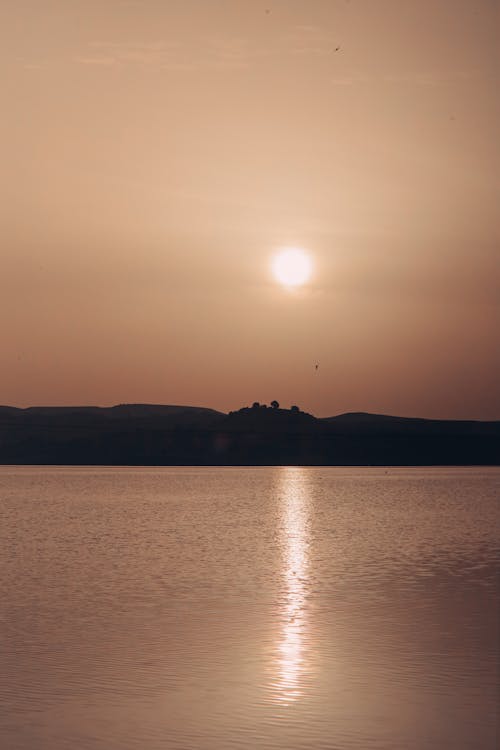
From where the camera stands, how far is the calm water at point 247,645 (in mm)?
19253

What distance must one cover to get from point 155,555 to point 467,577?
15144mm

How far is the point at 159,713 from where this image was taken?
20.3 metres

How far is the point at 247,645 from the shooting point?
27.2 m

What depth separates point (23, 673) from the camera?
23609mm

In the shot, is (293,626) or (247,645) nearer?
(247,645)

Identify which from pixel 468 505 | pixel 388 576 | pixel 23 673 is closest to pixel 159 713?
pixel 23 673

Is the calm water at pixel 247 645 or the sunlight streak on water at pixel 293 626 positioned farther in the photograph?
the sunlight streak on water at pixel 293 626

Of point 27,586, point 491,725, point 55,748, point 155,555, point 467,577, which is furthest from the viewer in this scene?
point 155,555

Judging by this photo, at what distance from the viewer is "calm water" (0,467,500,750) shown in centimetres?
1925

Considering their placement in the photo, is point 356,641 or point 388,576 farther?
point 388,576

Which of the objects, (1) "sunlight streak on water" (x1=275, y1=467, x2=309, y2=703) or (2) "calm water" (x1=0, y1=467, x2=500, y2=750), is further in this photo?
(1) "sunlight streak on water" (x1=275, y1=467, x2=309, y2=703)

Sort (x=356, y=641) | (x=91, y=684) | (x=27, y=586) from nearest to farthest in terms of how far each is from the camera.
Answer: (x=91, y=684) < (x=356, y=641) < (x=27, y=586)

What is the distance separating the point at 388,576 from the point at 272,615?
11804mm

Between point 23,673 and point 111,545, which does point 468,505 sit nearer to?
point 111,545
